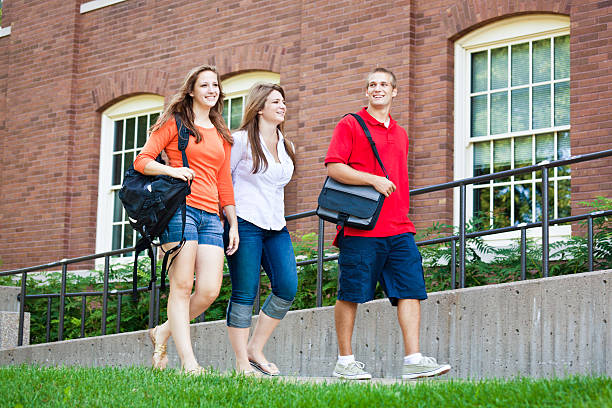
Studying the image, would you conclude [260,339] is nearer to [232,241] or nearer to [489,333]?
[232,241]

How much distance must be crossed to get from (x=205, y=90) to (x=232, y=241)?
995mm

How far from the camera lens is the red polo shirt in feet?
18.5

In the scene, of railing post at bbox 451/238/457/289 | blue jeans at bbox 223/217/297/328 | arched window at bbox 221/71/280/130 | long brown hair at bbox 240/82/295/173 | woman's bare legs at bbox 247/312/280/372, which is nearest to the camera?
blue jeans at bbox 223/217/297/328

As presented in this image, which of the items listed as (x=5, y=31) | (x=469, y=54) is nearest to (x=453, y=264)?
(x=469, y=54)

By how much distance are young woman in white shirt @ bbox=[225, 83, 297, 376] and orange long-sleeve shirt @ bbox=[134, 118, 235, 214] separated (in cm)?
17

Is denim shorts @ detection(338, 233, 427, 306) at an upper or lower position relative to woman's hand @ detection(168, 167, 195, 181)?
lower

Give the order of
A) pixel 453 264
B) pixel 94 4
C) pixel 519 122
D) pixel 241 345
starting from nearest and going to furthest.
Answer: pixel 241 345
pixel 453 264
pixel 519 122
pixel 94 4

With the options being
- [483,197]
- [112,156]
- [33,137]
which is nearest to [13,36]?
[33,137]

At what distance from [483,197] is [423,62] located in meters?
1.69

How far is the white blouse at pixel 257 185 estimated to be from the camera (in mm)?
5816

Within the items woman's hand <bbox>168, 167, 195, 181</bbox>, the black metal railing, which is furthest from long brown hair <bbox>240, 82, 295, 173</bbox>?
the black metal railing

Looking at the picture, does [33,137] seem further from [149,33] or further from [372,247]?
[372,247]

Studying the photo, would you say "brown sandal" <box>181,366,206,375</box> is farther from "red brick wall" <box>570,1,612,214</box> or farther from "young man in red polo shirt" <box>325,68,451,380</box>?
"red brick wall" <box>570,1,612,214</box>

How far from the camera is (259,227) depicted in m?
5.79
